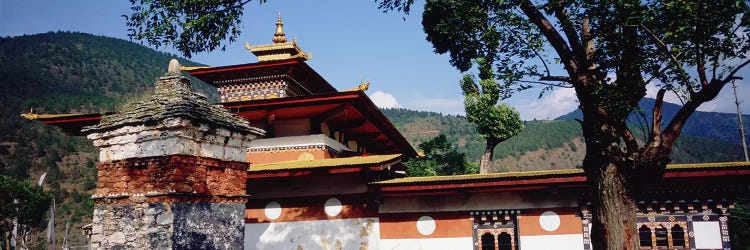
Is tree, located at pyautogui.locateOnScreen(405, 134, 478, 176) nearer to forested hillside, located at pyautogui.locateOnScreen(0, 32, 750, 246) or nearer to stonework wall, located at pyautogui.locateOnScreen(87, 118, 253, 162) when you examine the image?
stonework wall, located at pyautogui.locateOnScreen(87, 118, 253, 162)

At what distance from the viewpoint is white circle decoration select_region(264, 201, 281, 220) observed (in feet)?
42.0

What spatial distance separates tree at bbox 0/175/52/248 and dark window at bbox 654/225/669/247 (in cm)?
3923

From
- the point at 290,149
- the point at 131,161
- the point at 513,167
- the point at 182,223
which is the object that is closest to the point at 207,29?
the point at 131,161

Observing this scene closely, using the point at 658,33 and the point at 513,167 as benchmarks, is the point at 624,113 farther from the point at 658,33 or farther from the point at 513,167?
the point at 513,167

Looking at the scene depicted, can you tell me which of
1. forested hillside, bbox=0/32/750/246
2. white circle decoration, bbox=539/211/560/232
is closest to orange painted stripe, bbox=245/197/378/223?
white circle decoration, bbox=539/211/560/232

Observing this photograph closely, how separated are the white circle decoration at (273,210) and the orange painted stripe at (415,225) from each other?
2677 mm

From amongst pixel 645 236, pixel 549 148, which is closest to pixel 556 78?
pixel 645 236

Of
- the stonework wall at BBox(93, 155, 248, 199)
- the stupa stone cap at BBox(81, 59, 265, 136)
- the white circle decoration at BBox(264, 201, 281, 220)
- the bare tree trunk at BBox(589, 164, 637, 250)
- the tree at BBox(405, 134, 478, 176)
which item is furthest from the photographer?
the tree at BBox(405, 134, 478, 176)

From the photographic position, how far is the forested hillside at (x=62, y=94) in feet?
199

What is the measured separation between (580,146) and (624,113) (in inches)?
4921

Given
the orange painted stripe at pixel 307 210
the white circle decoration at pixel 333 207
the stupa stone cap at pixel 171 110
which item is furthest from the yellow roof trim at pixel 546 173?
the stupa stone cap at pixel 171 110

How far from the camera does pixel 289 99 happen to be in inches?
558

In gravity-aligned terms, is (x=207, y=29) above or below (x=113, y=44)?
below

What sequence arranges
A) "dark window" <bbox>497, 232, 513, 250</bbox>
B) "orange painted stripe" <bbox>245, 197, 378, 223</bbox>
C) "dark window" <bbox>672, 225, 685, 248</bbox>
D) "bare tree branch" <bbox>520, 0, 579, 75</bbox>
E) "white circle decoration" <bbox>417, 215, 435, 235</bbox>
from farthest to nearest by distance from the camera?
"orange painted stripe" <bbox>245, 197, 378, 223</bbox> → "white circle decoration" <bbox>417, 215, 435, 235</bbox> → "dark window" <bbox>497, 232, 513, 250</bbox> → "dark window" <bbox>672, 225, 685, 248</bbox> → "bare tree branch" <bbox>520, 0, 579, 75</bbox>
